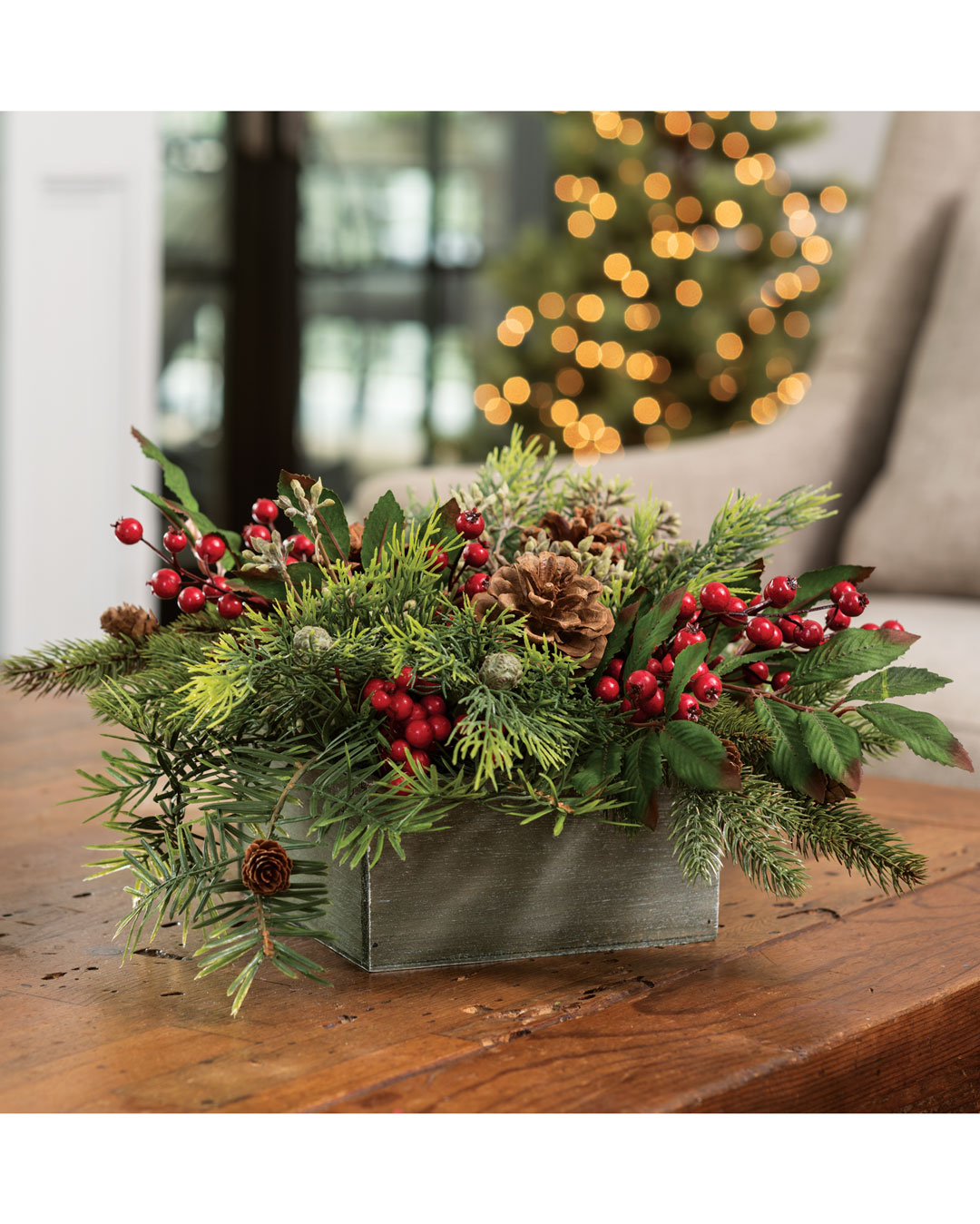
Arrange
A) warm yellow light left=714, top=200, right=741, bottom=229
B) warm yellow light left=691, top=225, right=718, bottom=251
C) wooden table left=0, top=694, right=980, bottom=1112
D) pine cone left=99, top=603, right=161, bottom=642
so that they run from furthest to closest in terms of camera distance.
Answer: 1. warm yellow light left=691, top=225, right=718, bottom=251
2. warm yellow light left=714, top=200, right=741, bottom=229
3. pine cone left=99, top=603, right=161, bottom=642
4. wooden table left=0, top=694, right=980, bottom=1112

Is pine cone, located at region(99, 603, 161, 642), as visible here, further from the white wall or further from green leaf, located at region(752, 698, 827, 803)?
the white wall

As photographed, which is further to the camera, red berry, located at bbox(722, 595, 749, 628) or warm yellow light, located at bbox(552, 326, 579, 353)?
warm yellow light, located at bbox(552, 326, 579, 353)

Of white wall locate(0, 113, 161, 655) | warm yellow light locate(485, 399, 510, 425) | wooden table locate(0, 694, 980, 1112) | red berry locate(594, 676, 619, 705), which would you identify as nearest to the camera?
wooden table locate(0, 694, 980, 1112)

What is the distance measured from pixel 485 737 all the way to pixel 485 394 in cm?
346

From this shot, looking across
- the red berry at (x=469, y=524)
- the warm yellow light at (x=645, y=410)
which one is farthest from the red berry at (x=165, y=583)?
the warm yellow light at (x=645, y=410)

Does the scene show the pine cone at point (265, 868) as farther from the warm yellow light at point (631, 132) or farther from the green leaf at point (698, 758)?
the warm yellow light at point (631, 132)

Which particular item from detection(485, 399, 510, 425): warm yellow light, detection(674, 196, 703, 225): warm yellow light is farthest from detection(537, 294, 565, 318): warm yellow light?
detection(674, 196, 703, 225): warm yellow light

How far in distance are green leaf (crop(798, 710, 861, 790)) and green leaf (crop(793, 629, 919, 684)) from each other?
33 millimetres

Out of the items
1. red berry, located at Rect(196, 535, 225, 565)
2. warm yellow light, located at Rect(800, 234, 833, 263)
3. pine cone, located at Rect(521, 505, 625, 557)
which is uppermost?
warm yellow light, located at Rect(800, 234, 833, 263)

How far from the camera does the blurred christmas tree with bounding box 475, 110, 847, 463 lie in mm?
3586

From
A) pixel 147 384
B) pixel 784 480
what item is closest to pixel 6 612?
pixel 147 384

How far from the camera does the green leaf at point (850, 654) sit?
535 mm

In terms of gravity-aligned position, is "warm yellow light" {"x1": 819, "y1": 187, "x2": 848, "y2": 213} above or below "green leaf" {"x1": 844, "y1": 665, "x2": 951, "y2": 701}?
above

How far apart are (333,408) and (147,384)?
3.57ft
